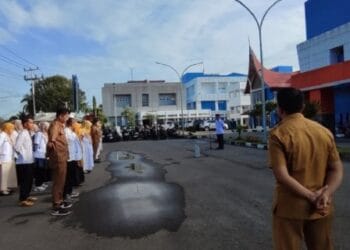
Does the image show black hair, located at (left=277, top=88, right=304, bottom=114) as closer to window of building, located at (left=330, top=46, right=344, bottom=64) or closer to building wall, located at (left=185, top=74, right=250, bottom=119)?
window of building, located at (left=330, top=46, right=344, bottom=64)

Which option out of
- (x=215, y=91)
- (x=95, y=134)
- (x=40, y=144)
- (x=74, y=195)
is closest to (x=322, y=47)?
(x=95, y=134)

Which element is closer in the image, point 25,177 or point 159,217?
point 159,217

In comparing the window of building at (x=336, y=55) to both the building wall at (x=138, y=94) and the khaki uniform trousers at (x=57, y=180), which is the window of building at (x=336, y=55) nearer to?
the khaki uniform trousers at (x=57, y=180)

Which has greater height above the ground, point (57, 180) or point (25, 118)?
point (25, 118)

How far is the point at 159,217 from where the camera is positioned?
7746mm

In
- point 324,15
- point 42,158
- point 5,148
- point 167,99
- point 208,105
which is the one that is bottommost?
point 42,158

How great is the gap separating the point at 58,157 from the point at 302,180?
5.73m

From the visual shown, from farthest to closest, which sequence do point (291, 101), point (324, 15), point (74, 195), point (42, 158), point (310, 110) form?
point (324, 15) → point (310, 110) → point (42, 158) → point (74, 195) → point (291, 101)

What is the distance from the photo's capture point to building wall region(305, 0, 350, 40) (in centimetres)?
3159

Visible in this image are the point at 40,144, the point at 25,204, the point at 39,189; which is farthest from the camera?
the point at 39,189

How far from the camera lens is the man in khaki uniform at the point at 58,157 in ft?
27.6

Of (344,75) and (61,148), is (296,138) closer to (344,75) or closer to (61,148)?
(61,148)

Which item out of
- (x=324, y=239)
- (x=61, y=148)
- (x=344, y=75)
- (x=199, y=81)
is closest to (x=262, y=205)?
(x=61, y=148)

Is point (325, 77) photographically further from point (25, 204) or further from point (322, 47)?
point (25, 204)
